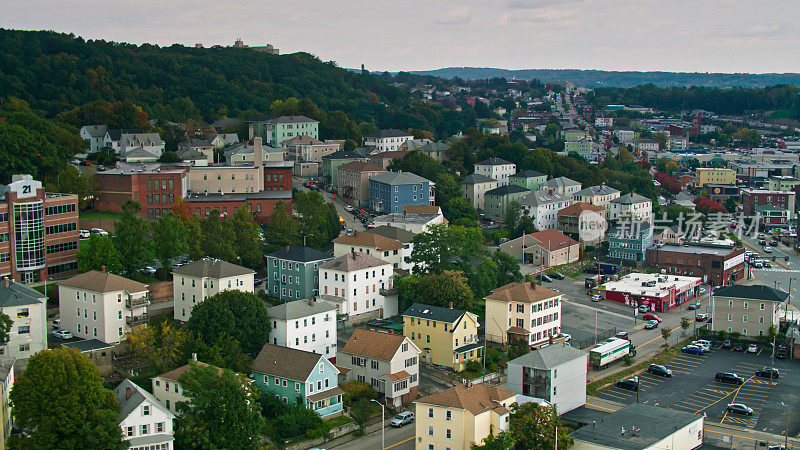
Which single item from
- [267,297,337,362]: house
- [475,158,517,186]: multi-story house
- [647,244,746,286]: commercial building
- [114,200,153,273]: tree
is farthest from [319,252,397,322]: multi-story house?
[475,158,517,186]: multi-story house

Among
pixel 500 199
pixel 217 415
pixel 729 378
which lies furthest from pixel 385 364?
pixel 500 199

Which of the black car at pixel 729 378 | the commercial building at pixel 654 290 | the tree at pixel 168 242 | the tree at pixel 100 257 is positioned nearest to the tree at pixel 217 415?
the tree at pixel 100 257

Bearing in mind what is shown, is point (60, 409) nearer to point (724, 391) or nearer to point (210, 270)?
point (210, 270)

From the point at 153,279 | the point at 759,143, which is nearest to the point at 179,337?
the point at 153,279

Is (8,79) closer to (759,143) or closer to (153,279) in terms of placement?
(153,279)

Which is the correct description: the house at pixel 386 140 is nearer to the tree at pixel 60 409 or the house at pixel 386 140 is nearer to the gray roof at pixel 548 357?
A: the gray roof at pixel 548 357

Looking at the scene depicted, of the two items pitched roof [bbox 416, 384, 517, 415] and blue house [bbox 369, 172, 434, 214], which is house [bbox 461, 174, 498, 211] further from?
→ pitched roof [bbox 416, 384, 517, 415]

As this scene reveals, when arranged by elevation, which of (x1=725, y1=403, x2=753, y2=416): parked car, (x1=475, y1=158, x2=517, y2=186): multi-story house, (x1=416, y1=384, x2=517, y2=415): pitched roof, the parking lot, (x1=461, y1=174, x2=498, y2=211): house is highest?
(x1=475, y1=158, x2=517, y2=186): multi-story house
